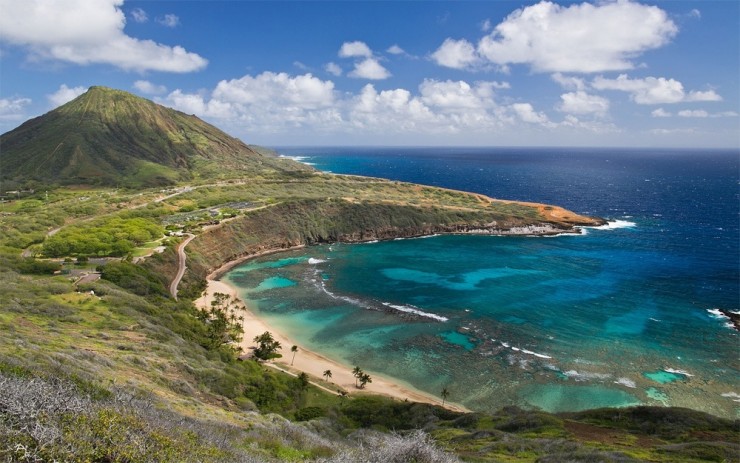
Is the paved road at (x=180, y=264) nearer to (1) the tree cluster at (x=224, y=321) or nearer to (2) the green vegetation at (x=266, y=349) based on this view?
(1) the tree cluster at (x=224, y=321)

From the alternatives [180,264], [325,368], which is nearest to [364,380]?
[325,368]

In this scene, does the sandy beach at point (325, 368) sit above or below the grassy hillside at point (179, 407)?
below

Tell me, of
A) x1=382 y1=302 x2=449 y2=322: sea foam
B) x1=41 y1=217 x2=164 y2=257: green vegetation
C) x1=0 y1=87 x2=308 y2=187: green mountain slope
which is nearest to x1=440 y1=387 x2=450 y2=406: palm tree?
x1=382 y1=302 x2=449 y2=322: sea foam

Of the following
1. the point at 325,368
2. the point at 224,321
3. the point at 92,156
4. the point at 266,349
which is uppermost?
the point at 92,156

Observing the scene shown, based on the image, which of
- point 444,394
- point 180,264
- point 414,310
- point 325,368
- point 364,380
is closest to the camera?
point 444,394

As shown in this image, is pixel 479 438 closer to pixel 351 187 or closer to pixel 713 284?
pixel 713 284

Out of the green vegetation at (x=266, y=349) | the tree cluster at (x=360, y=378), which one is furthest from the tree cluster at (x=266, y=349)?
the tree cluster at (x=360, y=378)

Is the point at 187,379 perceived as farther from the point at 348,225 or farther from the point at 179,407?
the point at 348,225

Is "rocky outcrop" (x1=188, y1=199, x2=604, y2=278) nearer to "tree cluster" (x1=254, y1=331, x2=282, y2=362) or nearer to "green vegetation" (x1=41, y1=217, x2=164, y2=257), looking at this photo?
"green vegetation" (x1=41, y1=217, x2=164, y2=257)

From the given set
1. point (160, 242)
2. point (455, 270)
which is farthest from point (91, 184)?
point (455, 270)

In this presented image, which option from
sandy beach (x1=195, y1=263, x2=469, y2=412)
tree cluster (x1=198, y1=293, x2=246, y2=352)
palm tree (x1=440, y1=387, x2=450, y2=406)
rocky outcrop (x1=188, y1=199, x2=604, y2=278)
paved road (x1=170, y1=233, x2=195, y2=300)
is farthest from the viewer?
rocky outcrop (x1=188, y1=199, x2=604, y2=278)
